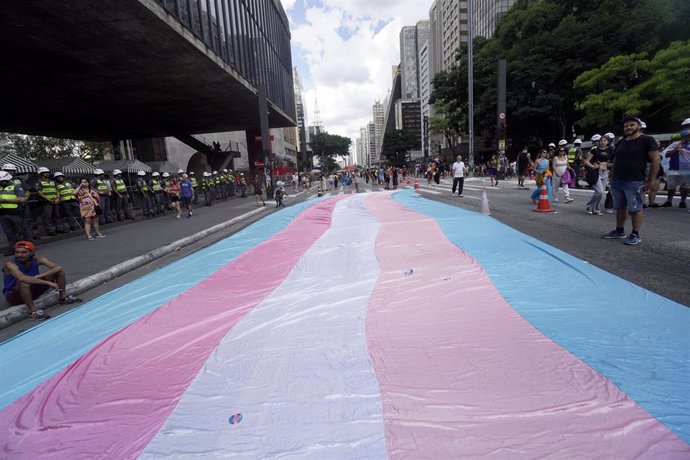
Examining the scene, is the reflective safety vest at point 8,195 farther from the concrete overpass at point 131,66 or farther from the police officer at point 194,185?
the police officer at point 194,185

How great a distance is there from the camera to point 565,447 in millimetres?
1701

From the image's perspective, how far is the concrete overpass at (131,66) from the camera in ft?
36.1

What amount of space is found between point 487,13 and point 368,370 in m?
77.7

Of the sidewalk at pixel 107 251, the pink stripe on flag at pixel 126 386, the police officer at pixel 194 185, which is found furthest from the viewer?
the police officer at pixel 194 185

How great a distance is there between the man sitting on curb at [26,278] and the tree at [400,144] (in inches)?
3758

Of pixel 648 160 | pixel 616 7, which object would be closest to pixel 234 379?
pixel 648 160

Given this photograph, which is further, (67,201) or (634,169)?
(67,201)

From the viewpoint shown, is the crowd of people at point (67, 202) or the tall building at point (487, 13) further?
the tall building at point (487, 13)

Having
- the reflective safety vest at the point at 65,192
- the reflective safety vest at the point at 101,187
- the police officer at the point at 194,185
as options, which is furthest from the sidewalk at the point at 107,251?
the police officer at the point at 194,185

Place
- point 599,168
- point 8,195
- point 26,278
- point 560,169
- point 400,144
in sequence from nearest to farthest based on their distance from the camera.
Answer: point 26,278 → point 599,168 → point 8,195 → point 560,169 → point 400,144

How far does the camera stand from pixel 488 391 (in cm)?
213

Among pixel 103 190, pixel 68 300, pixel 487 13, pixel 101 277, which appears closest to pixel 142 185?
pixel 103 190

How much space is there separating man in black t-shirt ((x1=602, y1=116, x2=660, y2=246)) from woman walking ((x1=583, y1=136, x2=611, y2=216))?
96.6 inches

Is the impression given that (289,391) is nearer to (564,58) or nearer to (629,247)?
(629,247)
